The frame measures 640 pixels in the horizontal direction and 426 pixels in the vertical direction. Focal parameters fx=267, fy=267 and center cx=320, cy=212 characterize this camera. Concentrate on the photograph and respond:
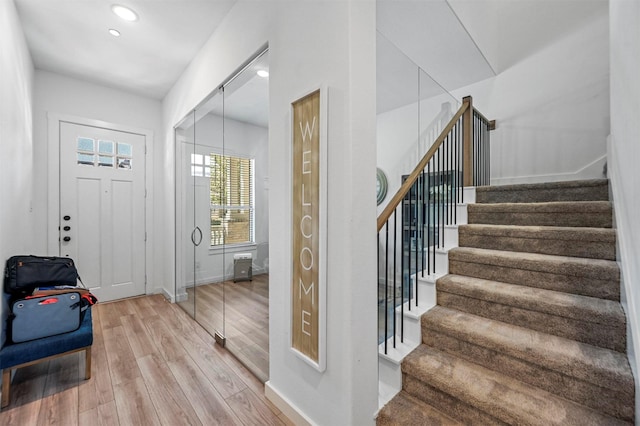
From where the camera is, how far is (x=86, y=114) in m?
3.56

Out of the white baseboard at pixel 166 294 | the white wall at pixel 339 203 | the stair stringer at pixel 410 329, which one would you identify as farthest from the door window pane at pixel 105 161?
the stair stringer at pixel 410 329

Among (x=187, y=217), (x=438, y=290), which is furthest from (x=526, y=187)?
(x=187, y=217)

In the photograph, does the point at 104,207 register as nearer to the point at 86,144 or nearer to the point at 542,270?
the point at 86,144

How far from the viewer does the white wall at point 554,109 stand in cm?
292

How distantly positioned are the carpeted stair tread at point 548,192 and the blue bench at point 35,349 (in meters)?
3.71

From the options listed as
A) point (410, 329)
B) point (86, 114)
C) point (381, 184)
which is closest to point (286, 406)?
point (410, 329)

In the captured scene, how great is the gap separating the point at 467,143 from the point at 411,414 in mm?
2608

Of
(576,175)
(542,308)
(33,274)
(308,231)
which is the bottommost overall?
(542,308)

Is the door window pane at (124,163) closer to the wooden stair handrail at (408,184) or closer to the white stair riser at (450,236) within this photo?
the wooden stair handrail at (408,184)

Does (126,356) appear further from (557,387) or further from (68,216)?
(557,387)

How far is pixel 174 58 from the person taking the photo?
3.10 metres

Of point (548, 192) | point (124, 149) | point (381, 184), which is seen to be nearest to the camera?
point (381, 184)

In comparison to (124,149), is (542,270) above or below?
below

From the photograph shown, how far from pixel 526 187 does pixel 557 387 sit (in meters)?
1.92
